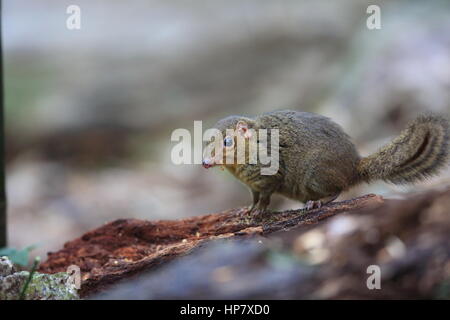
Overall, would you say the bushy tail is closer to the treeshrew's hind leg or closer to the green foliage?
the treeshrew's hind leg

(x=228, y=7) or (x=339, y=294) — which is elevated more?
(x=228, y=7)

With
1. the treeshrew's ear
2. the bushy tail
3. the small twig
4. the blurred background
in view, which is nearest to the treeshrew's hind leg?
the bushy tail

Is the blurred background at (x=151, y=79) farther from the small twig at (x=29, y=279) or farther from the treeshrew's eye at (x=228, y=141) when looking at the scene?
the small twig at (x=29, y=279)

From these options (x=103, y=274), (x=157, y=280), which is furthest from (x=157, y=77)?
(x=157, y=280)

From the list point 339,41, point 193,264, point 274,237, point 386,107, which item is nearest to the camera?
point 193,264

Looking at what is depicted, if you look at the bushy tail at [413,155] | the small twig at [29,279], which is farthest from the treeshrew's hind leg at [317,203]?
the small twig at [29,279]

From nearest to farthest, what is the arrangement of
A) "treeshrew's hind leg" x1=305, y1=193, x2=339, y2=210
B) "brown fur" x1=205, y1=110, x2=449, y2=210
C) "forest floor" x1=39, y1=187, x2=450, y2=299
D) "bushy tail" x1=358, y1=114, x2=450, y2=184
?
"forest floor" x1=39, y1=187, x2=450, y2=299, "bushy tail" x1=358, y1=114, x2=450, y2=184, "treeshrew's hind leg" x1=305, y1=193, x2=339, y2=210, "brown fur" x1=205, y1=110, x2=449, y2=210

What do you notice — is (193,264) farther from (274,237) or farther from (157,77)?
(157,77)
